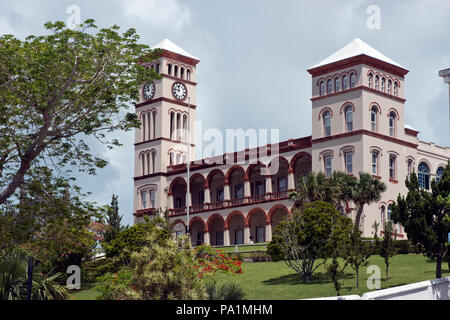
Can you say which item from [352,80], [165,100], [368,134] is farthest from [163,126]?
[368,134]

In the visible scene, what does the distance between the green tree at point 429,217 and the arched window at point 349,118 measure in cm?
2189

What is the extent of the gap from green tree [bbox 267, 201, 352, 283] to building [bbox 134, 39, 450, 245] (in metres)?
14.0

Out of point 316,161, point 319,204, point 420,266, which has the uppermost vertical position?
point 316,161

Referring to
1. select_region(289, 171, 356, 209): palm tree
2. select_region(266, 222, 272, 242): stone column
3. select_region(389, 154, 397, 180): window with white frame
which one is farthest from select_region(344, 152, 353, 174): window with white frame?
select_region(266, 222, 272, 242): stone column

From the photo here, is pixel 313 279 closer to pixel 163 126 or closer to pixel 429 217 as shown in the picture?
pixel 429 217

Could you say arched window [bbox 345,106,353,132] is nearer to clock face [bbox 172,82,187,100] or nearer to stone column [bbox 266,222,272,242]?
stone column [bbox 266,222,272,242]

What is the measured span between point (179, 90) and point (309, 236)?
36.1m

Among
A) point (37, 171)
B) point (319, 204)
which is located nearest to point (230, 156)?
point (319, 204)

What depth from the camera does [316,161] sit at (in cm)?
6003

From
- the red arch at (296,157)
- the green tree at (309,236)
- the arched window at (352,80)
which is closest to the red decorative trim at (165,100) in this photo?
the red arch at (296,157)

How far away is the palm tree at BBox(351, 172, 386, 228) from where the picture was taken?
175 feet

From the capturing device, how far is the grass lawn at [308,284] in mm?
34656

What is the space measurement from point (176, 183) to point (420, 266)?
3543 centimetres
